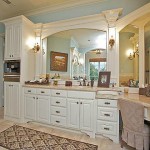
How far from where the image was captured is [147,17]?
2525mm

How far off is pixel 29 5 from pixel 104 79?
2774mm

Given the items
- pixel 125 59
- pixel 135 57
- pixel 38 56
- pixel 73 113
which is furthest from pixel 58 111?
pixel 135 57

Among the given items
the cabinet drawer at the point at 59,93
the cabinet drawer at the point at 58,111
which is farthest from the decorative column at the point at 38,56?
the cabinet drawer at the point at 58,111

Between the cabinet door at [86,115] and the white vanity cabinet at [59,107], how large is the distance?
37 centimetres

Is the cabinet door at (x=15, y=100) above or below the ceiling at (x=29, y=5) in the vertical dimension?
below

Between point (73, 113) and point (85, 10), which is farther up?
point (85, 10)

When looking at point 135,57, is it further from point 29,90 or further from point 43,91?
point 29,90

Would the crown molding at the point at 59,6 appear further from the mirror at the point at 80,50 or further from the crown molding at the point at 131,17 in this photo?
the crown molding at the point at 131,17

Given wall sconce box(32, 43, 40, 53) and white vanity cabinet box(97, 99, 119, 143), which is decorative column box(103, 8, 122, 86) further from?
wall sconce box(32, 43, 40, 53)

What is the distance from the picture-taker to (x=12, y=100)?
132 inches

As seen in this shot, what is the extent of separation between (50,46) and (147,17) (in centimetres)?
235

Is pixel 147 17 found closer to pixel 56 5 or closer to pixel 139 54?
pixel 139 54

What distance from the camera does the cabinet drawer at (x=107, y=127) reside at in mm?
2344

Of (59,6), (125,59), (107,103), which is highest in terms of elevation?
(59,6)
